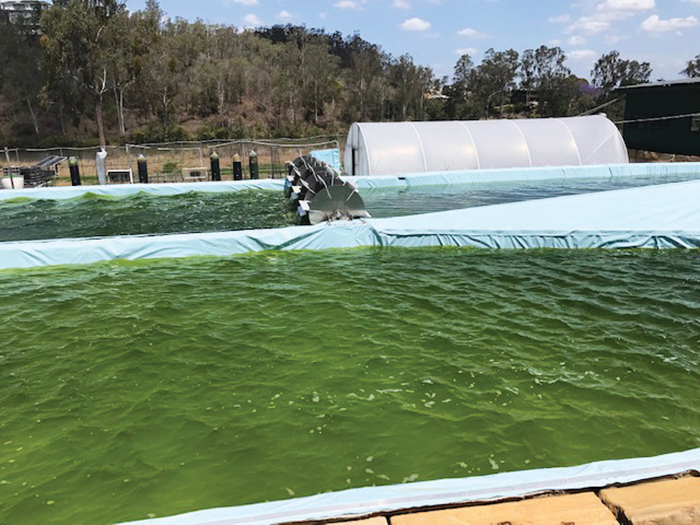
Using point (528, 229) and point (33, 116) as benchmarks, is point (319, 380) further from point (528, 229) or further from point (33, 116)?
point (33, 116)

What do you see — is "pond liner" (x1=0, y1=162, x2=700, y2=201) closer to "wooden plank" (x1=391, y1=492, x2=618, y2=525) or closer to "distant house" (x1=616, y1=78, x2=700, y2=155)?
Answer: "distant house" (x1=616, y1=78, x2=700, y2=155)

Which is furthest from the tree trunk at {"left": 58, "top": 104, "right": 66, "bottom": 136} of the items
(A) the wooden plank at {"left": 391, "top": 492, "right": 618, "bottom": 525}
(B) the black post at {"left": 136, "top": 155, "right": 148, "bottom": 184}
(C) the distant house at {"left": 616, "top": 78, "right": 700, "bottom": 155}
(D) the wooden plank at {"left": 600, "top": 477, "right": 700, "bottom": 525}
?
(D) the wooden plank at {"left": 600, "top": 477, "right": 700, "bottom": 525}

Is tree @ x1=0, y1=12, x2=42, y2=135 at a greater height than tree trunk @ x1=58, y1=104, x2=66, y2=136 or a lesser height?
greater

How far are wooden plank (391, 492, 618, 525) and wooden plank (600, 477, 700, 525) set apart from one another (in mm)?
105

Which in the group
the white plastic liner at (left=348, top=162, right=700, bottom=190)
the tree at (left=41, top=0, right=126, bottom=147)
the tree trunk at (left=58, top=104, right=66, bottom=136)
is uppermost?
the tree at (left=41, top=0, right=126, bottom=147)

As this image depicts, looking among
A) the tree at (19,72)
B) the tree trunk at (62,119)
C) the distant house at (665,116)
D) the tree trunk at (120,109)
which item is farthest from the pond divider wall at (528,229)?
the tree at (19,72)

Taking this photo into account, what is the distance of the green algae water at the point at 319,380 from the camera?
3.89 meters

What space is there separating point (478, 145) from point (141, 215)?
1083 centimetres

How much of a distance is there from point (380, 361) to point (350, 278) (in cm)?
288

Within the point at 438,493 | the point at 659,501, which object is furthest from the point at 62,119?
the point at 659,501

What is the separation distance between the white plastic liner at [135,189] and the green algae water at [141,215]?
0.27m

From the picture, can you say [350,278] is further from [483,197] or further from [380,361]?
[483,197]

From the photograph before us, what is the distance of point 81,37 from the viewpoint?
29328mm

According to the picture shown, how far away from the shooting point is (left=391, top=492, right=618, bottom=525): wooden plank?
2869 mm
